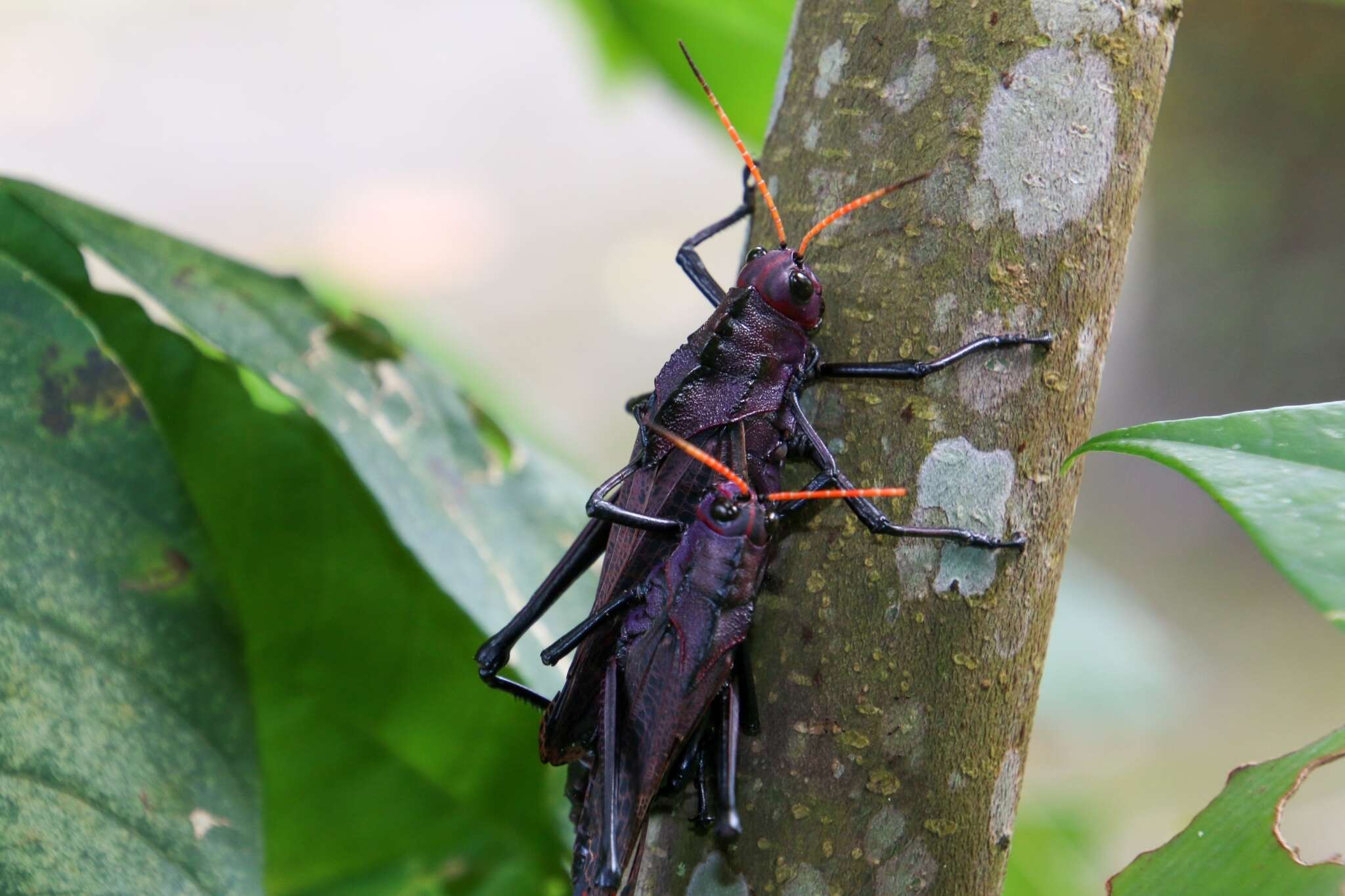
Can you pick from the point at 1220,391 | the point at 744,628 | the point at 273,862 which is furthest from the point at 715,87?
the point at 1220,391

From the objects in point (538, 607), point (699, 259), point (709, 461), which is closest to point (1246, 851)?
point (709, 461)

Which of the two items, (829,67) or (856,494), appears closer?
(856,494)

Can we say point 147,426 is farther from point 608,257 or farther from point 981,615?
point 608,257

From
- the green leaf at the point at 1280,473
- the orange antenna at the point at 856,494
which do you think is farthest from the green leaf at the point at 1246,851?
the orange antenna at the point at 856,494

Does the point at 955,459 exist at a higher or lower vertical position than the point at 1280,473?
lower

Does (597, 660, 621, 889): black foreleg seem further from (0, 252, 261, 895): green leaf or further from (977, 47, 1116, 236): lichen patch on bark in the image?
(977, 47, 1116, 236): lichen patch on bark

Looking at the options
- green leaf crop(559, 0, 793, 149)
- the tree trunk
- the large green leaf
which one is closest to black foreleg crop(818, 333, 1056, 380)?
the tree trunk

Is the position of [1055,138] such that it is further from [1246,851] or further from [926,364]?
[1246,851]
